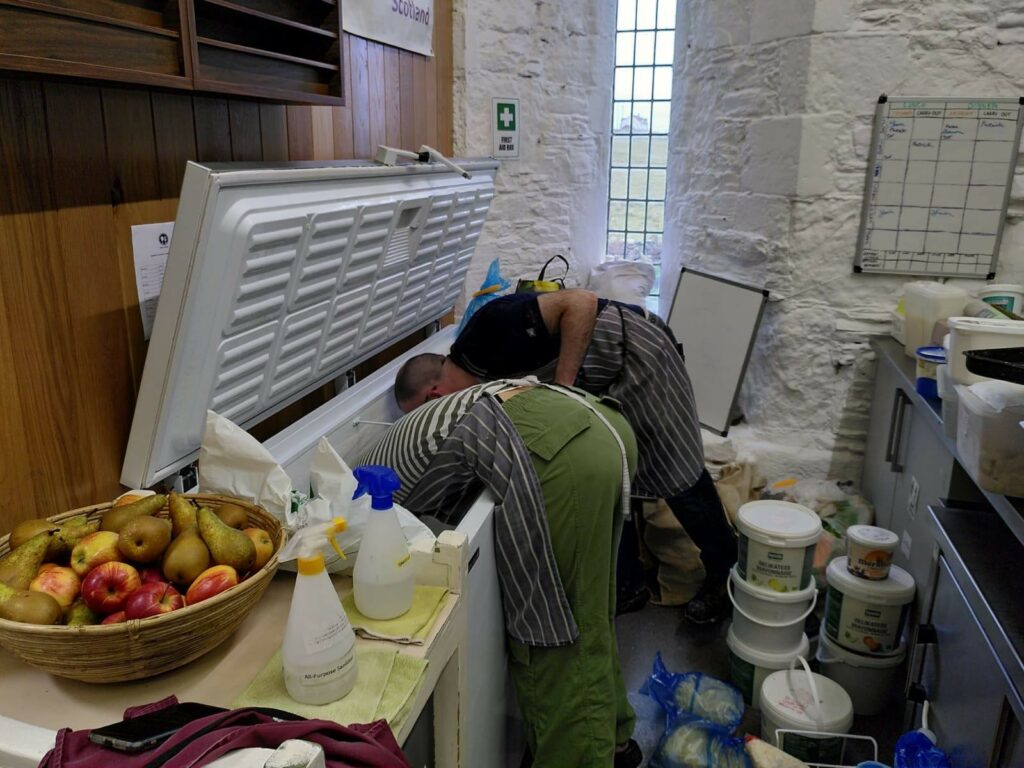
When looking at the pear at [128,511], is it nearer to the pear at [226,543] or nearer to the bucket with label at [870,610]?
the pear at [226,543]

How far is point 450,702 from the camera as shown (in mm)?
1234

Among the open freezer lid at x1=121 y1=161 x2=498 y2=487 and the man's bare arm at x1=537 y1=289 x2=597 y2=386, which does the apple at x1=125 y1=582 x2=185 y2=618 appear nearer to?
the open freezer lid at x1=121 y1=161 x2=498 y2=487

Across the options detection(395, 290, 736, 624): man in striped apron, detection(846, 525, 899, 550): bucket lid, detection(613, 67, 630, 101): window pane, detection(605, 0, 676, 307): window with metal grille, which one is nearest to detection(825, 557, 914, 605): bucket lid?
detection(846, 525, 899, 550): bucket lid

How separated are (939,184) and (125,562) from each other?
9.21 ft

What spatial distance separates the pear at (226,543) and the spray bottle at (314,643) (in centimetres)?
13

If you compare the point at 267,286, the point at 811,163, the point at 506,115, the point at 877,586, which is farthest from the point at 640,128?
the point at 267,286

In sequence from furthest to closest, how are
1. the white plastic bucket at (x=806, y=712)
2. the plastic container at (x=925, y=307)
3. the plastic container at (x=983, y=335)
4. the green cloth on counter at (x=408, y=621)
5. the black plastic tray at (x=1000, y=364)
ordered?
the plastic container at (x=925, y=307) → the white plastic bucket at (x=806, y=712) → the plastic container at (x=983, y=335) → the black plastic tray at (x=1000, y=364) → the green cloth on counter at (x=408, y=621)

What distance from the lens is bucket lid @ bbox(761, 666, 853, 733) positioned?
1.87m

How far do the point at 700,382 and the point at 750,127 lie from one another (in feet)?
3.49

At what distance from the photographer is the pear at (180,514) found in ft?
3.44

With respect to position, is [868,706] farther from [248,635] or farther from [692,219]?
[692,219]

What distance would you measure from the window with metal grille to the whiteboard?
0.74 metres

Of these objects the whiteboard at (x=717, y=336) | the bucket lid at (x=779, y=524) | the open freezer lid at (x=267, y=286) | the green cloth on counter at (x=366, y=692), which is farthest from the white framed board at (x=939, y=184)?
the green cloth on counter at (x=366, y=692)

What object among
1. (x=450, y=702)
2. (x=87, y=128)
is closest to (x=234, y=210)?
(x=87, y=128)
